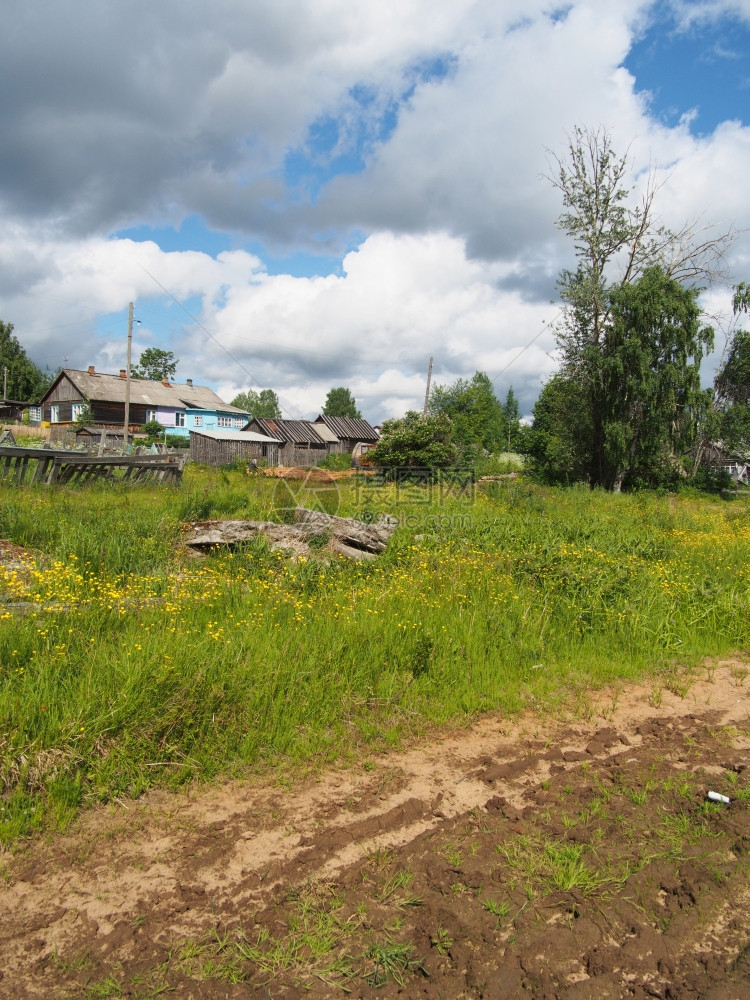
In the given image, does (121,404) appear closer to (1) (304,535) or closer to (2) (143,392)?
(2) (143,392)

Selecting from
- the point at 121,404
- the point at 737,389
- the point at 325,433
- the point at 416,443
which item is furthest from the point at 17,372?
the point at 737,389

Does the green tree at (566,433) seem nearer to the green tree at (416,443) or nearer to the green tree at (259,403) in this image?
the green tree at (416,443)

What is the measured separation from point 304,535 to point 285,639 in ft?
11.3

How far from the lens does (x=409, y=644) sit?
4926mm

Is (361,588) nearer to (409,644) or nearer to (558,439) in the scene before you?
(409,644)

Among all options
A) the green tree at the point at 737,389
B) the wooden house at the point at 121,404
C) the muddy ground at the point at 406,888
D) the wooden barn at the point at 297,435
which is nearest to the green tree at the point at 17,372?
the wooden house at the point at 121,404

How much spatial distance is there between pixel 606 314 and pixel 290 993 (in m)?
28.6

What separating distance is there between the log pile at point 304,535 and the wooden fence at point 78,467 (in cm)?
400

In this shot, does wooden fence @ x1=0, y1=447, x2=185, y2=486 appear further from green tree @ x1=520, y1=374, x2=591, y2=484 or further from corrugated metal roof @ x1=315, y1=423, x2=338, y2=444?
corrugated metal roof @ x1=315, y1=423, x2=338, y2=444

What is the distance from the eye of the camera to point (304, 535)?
319 inches

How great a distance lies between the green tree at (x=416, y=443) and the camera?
866 inches

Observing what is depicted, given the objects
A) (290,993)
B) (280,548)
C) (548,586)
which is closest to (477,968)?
(290,993)

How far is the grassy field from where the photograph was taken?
11.4 feet

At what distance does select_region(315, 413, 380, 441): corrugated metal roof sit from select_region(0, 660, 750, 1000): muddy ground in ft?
143
